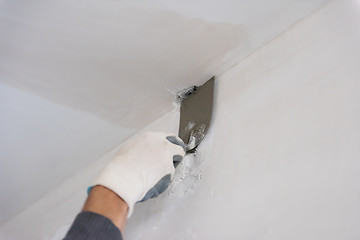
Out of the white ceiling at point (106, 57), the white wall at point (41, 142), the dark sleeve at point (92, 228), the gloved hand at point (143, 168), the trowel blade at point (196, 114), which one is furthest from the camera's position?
the white wall at point (41, 142)

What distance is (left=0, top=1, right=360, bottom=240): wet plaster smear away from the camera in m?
0.91

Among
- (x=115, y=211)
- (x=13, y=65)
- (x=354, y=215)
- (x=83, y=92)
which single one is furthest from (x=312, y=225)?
(x=13, y=65)

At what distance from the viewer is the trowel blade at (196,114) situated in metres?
1.43

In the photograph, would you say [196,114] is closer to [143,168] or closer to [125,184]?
[143,168]

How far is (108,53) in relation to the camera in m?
1.45

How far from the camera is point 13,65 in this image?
147cm

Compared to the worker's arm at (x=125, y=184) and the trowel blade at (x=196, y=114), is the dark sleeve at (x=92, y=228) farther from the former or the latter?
the trowel blade at (x=196, y=114)

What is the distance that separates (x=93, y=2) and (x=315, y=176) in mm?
902

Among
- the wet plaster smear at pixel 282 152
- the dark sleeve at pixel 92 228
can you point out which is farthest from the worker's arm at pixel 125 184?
the wet plaster smear at pixel 282 152

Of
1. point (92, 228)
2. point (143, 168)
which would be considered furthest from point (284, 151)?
point (92, 228)

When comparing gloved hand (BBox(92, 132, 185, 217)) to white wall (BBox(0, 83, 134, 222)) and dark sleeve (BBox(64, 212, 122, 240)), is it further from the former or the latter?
white wall (BBox(0, 83, 134, 222))

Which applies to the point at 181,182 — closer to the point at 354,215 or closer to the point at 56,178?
the point at 354,215

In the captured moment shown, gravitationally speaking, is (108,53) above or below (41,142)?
above

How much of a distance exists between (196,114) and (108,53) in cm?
42
